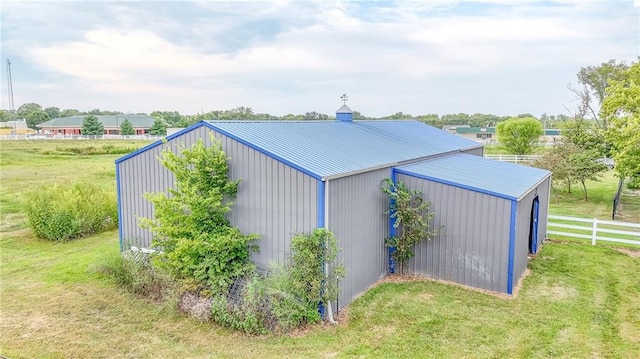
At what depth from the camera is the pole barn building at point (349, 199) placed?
8.23 m

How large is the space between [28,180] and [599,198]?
30.2 m

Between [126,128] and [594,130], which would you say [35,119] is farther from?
[594,130]

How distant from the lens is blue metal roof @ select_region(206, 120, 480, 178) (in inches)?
331

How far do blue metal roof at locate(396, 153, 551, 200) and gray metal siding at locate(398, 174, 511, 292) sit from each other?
0.60 feet

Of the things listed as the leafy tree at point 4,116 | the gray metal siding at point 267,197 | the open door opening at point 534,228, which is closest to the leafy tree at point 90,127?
the leafy tree at point 4,116

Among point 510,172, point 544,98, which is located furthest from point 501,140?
point 510,172

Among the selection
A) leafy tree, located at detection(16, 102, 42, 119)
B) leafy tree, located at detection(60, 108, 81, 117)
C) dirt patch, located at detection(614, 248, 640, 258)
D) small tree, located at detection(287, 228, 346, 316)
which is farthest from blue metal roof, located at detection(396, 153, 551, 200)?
leafy tree, located at detection(16, 102, 42, 119)

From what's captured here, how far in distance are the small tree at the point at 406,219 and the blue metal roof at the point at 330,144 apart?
0.78 metres

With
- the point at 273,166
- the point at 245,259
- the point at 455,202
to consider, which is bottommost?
the point at 245,259

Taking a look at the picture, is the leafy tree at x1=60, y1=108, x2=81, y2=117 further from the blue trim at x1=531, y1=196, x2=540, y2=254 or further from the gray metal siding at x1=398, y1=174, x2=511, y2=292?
the blue trim at x1=531, y1=196, x2=540, y2=254

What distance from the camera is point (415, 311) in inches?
324

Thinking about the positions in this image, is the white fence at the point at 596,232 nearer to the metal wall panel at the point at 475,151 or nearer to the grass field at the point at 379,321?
the grass field at the point at 379,321

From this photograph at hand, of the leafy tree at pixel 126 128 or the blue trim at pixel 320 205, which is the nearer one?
the blue trim at pixel 320 205

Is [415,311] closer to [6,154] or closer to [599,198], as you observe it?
[599,198]
